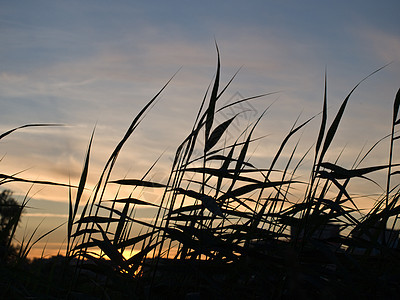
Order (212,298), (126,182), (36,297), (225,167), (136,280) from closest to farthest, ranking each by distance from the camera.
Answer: (36,297), (212,298), (136,280), (126,182), (225,167)

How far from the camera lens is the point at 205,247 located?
162cm

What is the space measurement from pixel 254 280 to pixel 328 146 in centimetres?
63

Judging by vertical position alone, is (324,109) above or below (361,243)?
above

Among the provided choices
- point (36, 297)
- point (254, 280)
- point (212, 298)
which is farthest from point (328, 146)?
point (36, 297)

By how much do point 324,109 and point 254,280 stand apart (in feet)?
2.49

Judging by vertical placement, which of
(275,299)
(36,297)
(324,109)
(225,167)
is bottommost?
(36,297)

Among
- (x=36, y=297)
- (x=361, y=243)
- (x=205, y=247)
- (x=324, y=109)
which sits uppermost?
(x=324, y=109)

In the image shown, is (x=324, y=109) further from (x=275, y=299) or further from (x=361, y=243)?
(x=275, y=299)

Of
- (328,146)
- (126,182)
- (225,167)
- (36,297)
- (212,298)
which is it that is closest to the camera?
(36,297)

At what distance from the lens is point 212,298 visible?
1567 mm

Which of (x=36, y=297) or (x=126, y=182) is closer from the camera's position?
(x=36, y=297)

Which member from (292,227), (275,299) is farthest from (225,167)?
(275,299)

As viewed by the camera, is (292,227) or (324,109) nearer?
(324,109)

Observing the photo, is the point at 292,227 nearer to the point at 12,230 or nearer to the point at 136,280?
the point at 136,280
